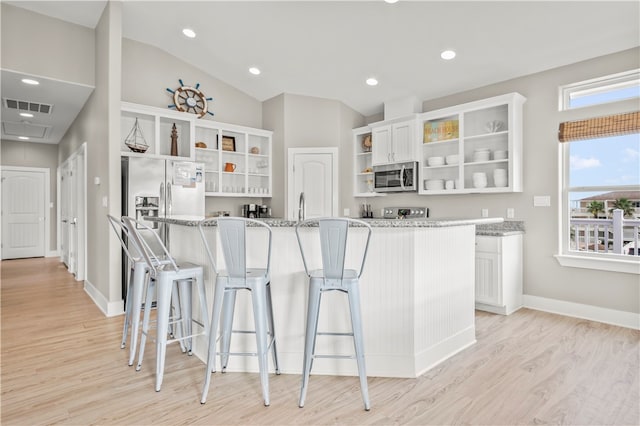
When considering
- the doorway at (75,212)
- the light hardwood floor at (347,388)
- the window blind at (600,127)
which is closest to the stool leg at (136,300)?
the light hardwood floor at (347,388)

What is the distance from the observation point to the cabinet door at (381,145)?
17.1 ft

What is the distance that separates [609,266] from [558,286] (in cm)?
52

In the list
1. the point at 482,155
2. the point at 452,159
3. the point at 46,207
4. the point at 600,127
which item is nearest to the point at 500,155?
the point at 482,155

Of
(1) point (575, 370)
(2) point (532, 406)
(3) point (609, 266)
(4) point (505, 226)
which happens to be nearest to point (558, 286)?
(3) point (609, 266)

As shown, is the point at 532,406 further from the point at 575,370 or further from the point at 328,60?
the point at 328,60

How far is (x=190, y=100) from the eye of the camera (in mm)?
5297

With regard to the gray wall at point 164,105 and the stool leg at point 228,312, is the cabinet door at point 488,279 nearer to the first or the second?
the gray wall at point 164,105

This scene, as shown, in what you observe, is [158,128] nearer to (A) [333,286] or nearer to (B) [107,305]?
(B) [107,305]

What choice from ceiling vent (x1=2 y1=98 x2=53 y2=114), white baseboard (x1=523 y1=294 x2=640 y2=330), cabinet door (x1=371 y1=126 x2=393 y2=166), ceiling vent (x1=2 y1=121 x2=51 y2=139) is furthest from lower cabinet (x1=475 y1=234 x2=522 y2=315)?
ceiling vent (x1=2 y1=121 x2=51 y2=139)

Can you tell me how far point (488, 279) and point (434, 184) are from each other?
4.75ft

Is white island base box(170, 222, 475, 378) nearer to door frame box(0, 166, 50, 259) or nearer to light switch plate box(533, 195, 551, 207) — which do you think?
light switch plate box(533, 195, 551, 207)

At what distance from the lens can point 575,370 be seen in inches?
98.1

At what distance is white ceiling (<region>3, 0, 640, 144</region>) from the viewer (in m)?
3.31

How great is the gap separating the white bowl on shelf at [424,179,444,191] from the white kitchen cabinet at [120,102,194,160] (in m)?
3.15
